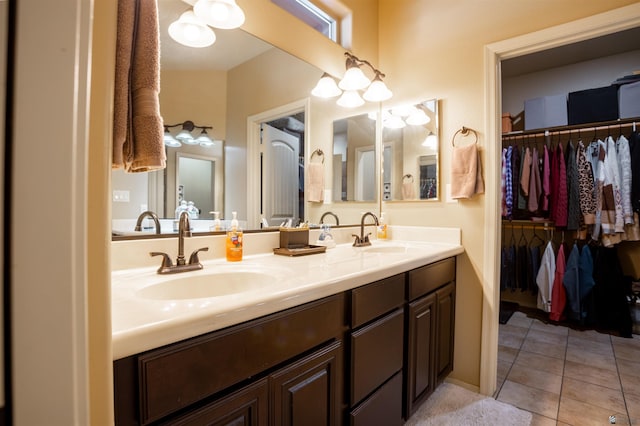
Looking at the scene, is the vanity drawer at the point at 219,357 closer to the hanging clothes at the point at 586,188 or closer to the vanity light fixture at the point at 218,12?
the vanity light fixture at the point at 218,12

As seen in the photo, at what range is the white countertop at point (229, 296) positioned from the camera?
58 centimetres

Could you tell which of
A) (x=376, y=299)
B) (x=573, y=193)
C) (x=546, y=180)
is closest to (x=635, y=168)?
(x=573, y=193)

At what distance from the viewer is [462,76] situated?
1.95 meters

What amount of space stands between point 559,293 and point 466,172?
2035 mm

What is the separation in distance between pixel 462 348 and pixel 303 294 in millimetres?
1583

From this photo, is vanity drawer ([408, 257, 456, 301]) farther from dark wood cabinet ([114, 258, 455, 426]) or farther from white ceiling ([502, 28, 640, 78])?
white ceiling ([502, 28, 640, 78])

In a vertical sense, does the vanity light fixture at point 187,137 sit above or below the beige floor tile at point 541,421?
above

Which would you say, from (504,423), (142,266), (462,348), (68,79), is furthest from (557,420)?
(68,79)

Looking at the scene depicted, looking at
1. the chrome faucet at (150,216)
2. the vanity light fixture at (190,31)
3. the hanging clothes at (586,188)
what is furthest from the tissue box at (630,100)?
the chrome faucet at (150,216)

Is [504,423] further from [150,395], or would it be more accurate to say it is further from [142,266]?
[142,266]

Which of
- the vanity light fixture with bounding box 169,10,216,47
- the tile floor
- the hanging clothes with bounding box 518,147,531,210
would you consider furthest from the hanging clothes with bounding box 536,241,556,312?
the vanity light fixture with bounding box 169,10,216,47

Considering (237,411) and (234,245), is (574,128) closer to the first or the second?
(234,245)

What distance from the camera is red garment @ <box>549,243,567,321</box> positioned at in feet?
9.59

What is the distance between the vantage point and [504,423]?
1.58m
